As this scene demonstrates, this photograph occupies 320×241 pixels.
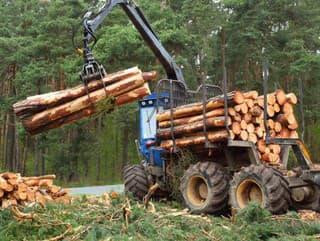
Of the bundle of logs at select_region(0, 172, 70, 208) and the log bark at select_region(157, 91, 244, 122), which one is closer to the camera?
the log bark at select_region(157, 91, 244, 122)

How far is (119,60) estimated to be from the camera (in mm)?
30578

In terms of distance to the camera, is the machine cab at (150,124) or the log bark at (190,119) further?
the machine cab at (150,124)

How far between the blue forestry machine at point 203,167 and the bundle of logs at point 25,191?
1.65 metres

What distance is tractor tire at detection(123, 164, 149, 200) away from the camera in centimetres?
1185

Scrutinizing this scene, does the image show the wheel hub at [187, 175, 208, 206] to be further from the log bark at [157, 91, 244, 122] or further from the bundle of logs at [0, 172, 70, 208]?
the bundle of logs at [0, 172, 70, 208]

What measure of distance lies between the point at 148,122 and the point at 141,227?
533 centimetres

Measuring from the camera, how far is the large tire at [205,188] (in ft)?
32.6

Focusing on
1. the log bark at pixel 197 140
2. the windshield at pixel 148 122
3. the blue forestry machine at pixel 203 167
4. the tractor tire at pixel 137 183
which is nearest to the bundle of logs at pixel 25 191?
the tractor tire at pixel 137 183

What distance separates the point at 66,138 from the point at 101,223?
29.7 metres

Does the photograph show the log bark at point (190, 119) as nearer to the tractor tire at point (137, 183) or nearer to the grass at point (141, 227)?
the tractor tire at point (137, 183)

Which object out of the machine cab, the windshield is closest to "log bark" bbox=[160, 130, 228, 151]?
the machine cab

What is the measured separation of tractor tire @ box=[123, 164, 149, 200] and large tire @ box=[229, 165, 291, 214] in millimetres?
2843

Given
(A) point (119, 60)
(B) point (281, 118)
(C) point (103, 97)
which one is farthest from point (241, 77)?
(C) point (103, 97)

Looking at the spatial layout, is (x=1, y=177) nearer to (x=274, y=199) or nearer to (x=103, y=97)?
(x=103, y=97)
